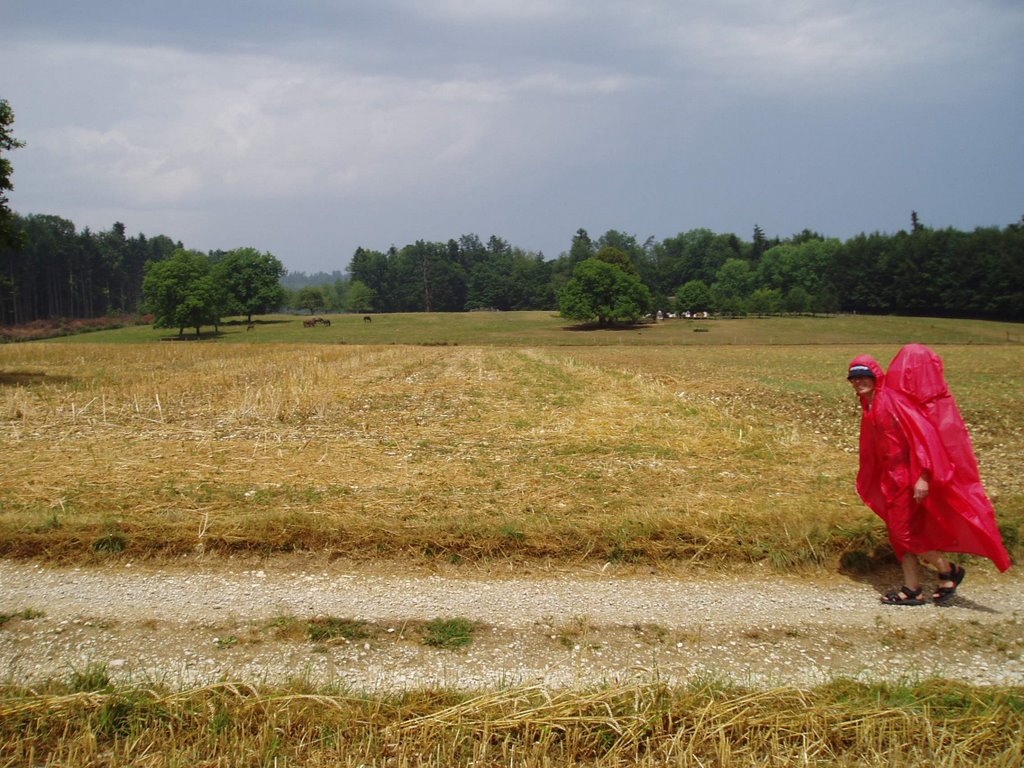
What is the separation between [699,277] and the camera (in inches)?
7283

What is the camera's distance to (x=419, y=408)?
63.3ft

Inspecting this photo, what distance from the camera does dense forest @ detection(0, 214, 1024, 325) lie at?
110438 millimetres

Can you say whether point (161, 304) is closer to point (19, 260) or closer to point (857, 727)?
point (19, 260)

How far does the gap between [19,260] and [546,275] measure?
123031 mm

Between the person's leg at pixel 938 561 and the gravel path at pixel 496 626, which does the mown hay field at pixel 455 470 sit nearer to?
the gravel path at pixel 496 626

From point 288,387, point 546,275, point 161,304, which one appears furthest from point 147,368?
point 546,275

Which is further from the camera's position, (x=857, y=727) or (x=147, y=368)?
(x=147, y=368)

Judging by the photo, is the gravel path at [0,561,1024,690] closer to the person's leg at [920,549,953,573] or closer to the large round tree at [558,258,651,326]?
the person's leg at [920,549,953,573]

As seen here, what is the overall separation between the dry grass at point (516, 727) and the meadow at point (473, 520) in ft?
0.06

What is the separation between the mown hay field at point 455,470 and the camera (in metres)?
7.35

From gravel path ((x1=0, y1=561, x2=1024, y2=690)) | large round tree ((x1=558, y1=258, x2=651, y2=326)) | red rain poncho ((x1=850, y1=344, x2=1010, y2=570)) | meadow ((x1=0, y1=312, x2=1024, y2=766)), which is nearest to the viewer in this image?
meadow ((x1=0, y1=312, x2=1024, y2=766))

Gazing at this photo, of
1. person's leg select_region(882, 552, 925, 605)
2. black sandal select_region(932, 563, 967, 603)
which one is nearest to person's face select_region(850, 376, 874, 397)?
person's leg select_region(882, 552, 925, 605)

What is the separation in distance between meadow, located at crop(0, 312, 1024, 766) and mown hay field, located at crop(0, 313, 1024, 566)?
56mm

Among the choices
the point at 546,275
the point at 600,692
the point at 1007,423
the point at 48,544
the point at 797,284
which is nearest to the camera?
the point at 600,692
